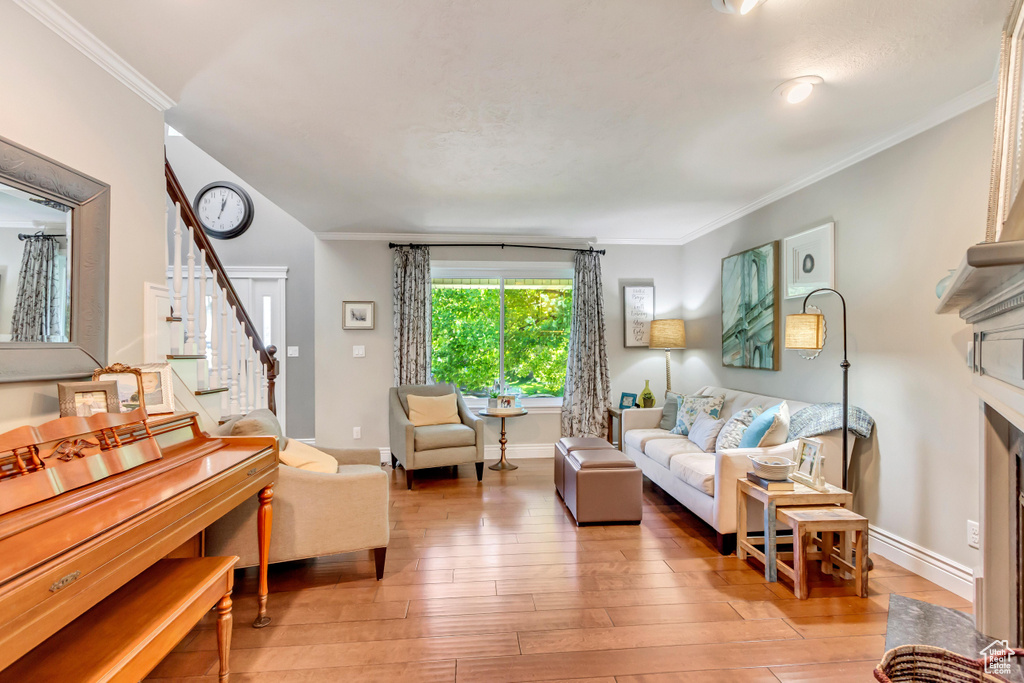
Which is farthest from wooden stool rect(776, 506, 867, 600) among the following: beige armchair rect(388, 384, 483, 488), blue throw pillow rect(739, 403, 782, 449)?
beige armchair rect(388, 384, 483, 488)

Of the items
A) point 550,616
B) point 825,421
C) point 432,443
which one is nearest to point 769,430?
point 825,421

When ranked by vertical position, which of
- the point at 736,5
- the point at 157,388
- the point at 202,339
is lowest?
the point at 157,388

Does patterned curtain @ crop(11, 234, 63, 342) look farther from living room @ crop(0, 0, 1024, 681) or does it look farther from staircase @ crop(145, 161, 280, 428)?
staircase @ crop(145, 161, 280, 428)

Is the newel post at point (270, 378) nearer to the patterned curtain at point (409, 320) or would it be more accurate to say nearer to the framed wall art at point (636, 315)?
the patterned curtain at point (409, 320)

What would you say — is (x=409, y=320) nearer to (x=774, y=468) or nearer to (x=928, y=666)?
(x=774, y=468)

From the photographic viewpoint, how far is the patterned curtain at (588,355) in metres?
5.47

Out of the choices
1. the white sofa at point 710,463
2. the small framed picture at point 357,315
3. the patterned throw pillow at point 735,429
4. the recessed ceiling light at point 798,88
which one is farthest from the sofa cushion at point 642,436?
the small framed picture at point 357,315

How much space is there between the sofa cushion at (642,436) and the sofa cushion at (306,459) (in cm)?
259

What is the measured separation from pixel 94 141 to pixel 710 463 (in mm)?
3686

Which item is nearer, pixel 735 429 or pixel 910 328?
pixel 910 328

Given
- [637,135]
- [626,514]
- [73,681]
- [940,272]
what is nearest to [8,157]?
[73,681]

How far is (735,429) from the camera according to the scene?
136 inches

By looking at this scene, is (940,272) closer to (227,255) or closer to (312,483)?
(312,483)

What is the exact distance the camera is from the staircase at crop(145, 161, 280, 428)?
2.43 metres
